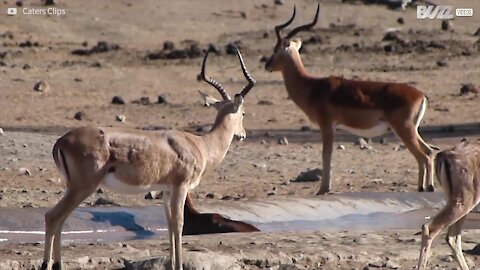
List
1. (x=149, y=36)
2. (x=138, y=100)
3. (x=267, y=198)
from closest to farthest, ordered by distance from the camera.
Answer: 1. (x=267, y=198)
2. (x=138, y=100)
3. (x=149, y=36)

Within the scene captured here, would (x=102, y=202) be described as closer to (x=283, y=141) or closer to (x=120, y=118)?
(x=283, y=141)

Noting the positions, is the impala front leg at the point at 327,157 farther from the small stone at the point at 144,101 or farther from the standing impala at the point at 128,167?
the small stone at the point at 144,101

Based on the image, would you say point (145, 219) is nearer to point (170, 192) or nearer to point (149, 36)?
point (170, 192)

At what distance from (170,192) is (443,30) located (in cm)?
1995

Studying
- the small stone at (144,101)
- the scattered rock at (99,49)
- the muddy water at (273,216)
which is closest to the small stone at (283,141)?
the small stone at (144,101)

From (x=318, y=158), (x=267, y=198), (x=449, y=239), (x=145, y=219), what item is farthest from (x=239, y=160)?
(x=449, y=239)

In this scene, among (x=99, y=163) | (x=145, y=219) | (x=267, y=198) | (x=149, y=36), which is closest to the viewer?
(x=99, y=163)

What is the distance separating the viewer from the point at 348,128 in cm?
1459

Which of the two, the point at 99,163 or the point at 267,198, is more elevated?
the point at 99,163

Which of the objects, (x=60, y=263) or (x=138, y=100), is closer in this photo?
(x=60, y=263)

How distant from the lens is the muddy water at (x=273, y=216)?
11.6 meters

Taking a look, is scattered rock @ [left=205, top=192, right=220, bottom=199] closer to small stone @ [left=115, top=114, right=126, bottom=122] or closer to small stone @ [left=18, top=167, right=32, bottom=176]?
small stone @ [left=18, top=167, right=32, bottom=176]

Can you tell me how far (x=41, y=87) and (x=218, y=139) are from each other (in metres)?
10.8

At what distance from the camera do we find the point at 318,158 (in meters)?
16.8
